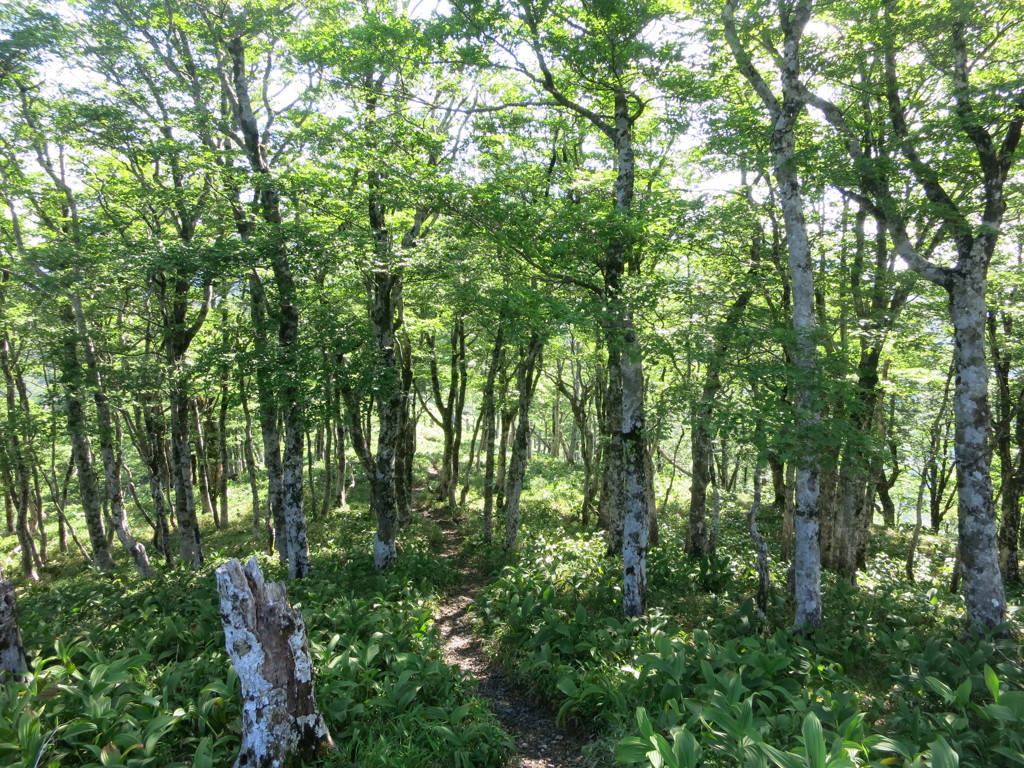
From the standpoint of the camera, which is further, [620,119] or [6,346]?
[6,346]

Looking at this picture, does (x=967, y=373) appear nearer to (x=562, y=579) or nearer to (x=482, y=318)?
(x=562, y=579)

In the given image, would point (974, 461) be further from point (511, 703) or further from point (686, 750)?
point (511, 703)

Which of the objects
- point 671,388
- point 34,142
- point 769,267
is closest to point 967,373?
point 769,267

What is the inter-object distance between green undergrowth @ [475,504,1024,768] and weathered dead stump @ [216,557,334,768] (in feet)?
9.62

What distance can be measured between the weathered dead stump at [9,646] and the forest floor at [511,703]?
4.96m

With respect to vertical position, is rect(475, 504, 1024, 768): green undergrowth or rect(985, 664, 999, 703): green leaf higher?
rect(985, 664, 999, 703): green leaf

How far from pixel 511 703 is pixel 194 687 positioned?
393 centimetres

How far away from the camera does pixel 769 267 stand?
33.5 ft

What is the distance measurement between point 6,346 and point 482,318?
1465 centimetres

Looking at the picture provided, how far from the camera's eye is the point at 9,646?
5355 millimetres

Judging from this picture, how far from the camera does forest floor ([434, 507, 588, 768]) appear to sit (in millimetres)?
5895

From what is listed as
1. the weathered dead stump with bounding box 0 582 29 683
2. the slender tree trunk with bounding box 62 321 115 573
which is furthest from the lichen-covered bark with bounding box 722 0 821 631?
the slender tree trunk with bounding box 62 321 115 573

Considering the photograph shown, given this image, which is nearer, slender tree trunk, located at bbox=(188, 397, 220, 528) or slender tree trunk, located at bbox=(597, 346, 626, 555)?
slender tree trunk, located at bbox=(597, 346, 626, 555)

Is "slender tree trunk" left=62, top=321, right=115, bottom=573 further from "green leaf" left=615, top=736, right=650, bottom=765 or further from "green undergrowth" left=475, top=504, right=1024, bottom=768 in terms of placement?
"green leaf" left=615, top=736, right=650, bottom=765
